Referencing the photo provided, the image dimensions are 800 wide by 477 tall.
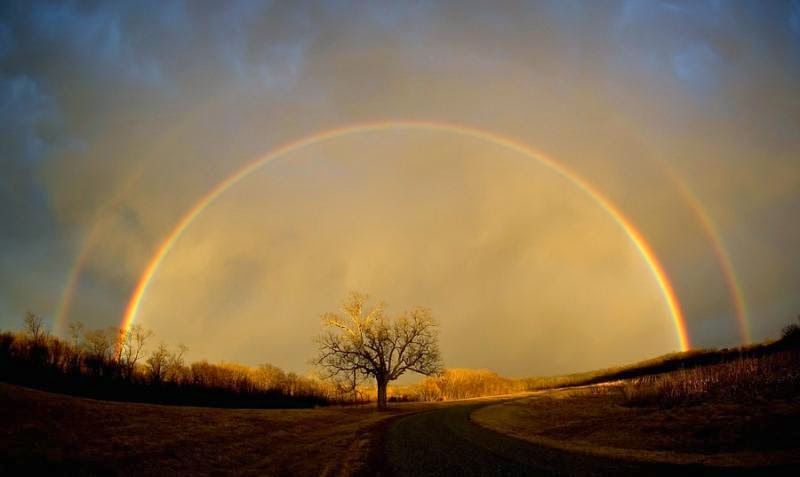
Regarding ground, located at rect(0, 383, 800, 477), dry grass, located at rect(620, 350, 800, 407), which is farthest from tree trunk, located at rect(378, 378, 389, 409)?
dry grass, located at rect(620, 350, 800, 407)

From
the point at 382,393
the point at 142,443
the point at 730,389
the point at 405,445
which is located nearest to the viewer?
the point at 142,443

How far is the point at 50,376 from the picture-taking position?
3991 centimetres

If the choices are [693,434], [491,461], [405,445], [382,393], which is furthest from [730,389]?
[382,393]

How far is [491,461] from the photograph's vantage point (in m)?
16.2

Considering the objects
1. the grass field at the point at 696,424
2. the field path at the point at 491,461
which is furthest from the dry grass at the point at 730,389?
the field path at the point at 491,461

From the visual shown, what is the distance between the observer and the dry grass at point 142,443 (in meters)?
16.2

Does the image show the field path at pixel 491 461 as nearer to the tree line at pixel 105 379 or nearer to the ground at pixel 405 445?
the ground at pixel 405 445

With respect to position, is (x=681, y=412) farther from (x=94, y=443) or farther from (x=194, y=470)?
(x=94, y=443)

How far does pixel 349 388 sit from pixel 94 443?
48823 millimetres

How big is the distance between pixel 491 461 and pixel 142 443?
601 inches

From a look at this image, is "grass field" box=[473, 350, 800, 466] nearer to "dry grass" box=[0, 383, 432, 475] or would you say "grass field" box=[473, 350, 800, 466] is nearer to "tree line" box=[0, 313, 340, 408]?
"dry grass" box=[0, 383, 432, 475]

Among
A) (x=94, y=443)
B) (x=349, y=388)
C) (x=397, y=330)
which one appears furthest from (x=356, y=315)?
(x=94, y=443)

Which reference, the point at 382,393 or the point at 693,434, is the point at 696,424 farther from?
the point at 382,393

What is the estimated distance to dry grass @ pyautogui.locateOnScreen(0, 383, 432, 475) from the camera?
16.2 meters
